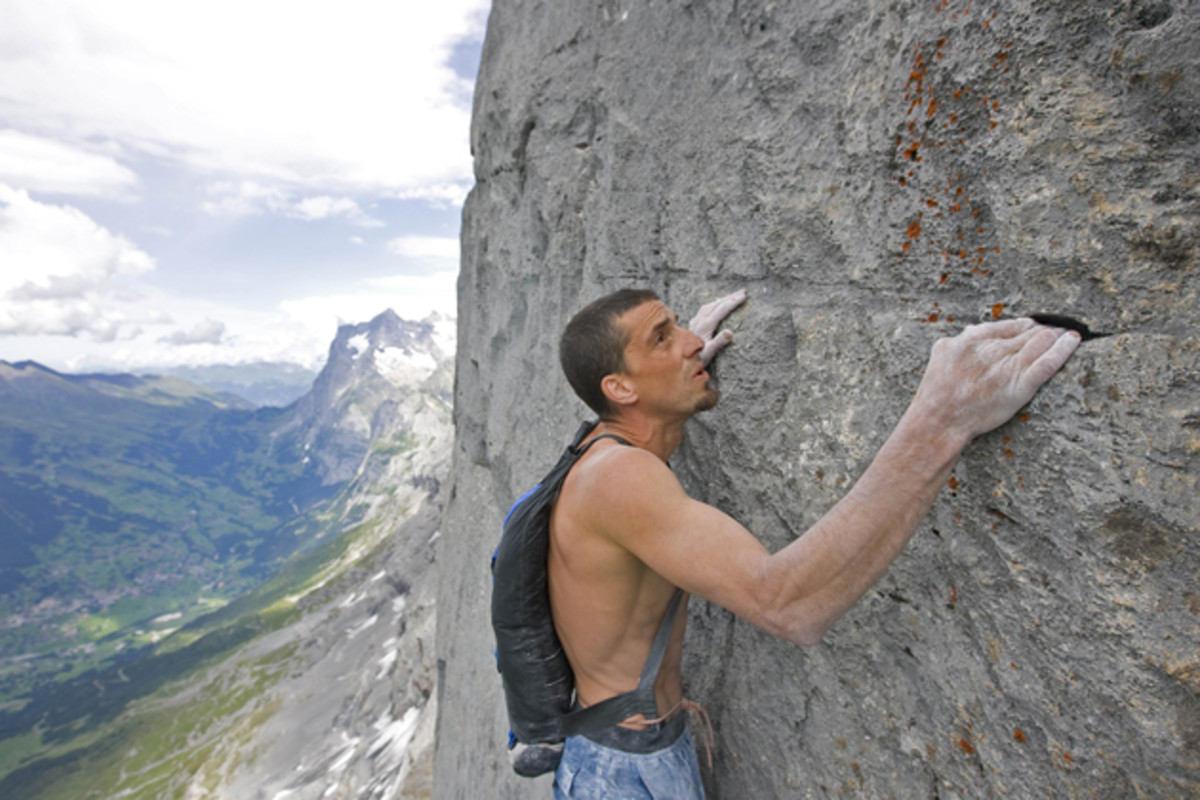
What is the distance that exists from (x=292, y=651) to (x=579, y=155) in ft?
460

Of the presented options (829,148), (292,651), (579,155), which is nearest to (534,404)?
(579,155)

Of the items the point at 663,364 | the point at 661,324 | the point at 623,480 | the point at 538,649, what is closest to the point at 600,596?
the point at 538,649

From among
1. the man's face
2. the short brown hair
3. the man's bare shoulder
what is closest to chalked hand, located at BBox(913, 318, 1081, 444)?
the man's bare shoulder

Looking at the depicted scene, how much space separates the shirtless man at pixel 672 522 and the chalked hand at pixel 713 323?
0.01m

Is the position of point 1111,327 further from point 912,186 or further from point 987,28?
point 987,28

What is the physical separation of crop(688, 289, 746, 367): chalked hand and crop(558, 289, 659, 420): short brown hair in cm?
62

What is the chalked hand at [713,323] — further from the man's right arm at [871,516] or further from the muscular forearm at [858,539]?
the muscular forearm at [858,539]

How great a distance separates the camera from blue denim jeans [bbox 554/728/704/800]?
391 centimetres

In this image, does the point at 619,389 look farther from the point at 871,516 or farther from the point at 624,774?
the point at 624,774

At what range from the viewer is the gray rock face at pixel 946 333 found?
8.53 ft

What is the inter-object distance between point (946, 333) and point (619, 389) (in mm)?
1826

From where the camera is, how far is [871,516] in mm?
2678

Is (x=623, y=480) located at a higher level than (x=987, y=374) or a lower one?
lower

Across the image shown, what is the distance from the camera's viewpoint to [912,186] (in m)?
3.43
